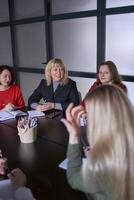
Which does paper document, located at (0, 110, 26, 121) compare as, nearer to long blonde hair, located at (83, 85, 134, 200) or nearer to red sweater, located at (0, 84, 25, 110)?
red sweater, located at (0, 84, 25, 110)

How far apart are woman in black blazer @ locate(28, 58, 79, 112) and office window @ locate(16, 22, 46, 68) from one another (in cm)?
174

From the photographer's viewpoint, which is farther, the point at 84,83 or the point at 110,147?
the point at 84,83

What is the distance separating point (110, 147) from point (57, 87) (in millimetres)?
1921

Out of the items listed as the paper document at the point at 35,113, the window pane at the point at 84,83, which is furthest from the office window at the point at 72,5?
the paper document at the point at 35,113

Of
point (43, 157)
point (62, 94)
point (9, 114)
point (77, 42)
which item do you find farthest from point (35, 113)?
point (77, 42)

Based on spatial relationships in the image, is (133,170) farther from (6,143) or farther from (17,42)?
(17,42)

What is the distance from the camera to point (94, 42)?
3.62 metres

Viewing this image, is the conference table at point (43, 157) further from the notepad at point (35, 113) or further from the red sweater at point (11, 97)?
the red sweater at point (11, 97)

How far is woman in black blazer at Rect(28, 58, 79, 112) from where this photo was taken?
105 inches

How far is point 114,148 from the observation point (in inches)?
34.9

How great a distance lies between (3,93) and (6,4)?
9.25 ft

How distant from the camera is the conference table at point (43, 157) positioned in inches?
44.0

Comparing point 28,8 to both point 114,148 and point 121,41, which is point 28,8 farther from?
point 114,148

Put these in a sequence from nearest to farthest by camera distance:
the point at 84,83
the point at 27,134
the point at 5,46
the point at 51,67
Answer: the point at 27,134 < the point at 51,67 < the point at 84,83 < the point at 5,46
